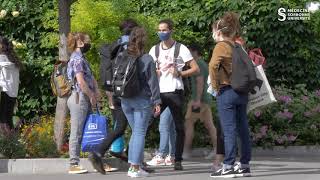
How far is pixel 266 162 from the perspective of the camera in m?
9.45

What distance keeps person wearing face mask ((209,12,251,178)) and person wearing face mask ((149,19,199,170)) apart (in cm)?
70

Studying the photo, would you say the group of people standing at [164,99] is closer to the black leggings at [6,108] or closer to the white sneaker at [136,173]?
the white sneaker at [136,173]

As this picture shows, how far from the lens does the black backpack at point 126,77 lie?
24.7ft

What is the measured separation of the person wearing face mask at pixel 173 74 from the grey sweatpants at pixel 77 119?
0.96 meters

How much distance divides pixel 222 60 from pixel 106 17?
14.3ft

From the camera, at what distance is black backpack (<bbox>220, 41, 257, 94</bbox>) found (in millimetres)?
7434

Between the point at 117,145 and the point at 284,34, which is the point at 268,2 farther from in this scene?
the point at 117,145

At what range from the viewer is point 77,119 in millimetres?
7992

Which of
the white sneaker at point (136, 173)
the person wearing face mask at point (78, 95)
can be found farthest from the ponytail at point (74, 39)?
the white sneaker at point (136, 173)

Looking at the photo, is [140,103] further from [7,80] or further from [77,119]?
[7,80]

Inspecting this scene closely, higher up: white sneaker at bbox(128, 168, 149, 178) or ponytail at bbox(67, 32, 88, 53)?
ponytail at bbox(67, 32, 88, 53)

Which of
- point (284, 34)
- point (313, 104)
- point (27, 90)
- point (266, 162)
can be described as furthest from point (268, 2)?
point (27, 90)

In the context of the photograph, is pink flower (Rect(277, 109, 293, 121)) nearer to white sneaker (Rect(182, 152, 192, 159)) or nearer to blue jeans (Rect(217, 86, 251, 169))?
white sneaker (Rect(182, 152, 192, 159))
